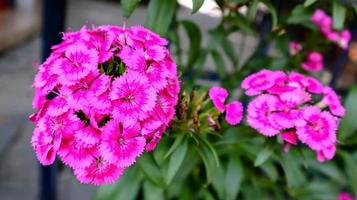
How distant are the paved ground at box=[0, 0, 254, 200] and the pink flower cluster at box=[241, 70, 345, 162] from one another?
3.33ft

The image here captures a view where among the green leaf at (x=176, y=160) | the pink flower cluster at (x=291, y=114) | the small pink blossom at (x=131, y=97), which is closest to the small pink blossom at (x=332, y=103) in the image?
the pink flower cluster at (x=291, y=114)

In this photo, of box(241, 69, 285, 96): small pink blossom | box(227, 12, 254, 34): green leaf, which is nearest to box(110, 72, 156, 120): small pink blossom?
box(241, 69, 285, 96): small pink blossom

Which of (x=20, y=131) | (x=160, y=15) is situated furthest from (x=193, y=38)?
(x=20, y=131)

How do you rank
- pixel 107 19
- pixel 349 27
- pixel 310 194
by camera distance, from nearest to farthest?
pixel 310 194, pixel 349 27, pixel 107 19

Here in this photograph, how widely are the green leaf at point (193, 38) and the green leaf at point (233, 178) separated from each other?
14.5 inches

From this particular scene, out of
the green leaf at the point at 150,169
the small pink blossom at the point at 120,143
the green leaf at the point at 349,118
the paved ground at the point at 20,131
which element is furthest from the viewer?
the paved ground at the point at 20,131

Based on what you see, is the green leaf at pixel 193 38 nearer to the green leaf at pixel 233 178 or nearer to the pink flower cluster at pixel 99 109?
the green leaf at pixel 233 178

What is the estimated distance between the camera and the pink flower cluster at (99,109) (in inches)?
27.5

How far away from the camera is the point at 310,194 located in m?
1.28

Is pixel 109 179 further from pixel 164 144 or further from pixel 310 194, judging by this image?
pixel 310 194

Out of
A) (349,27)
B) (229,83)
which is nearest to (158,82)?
(229,83)

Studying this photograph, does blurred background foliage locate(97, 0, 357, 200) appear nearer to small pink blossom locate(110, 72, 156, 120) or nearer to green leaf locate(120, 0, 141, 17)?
green leaf locate(120, 0, 141, 17)

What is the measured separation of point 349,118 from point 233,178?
1.32 feet

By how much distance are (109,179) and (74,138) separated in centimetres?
10
